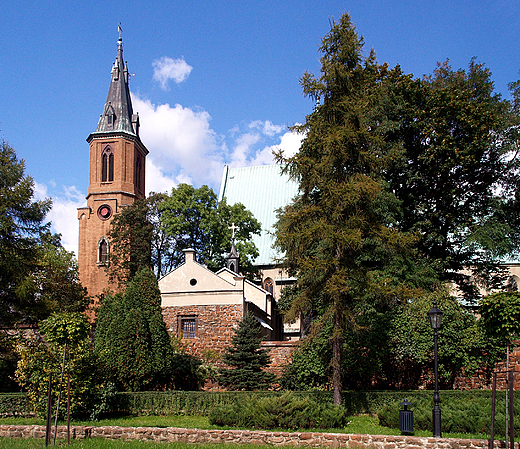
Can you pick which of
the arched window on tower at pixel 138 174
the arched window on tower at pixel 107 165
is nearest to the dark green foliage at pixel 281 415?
the arched window on tower at pixel 107 165

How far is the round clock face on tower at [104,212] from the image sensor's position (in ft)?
145

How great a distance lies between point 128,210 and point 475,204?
80.0ft

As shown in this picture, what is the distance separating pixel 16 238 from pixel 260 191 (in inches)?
981

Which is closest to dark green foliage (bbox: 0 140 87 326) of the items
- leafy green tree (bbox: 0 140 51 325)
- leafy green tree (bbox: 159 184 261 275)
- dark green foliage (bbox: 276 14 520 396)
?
leafy green tree (bbox: 0 140 51 325)

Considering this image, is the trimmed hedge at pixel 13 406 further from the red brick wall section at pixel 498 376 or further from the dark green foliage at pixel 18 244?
the red brick wall section at pixel 498 376

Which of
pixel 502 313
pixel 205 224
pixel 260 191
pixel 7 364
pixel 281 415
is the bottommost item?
pixel 281 415

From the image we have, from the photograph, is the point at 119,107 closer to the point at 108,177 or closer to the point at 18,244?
the point at 108,177

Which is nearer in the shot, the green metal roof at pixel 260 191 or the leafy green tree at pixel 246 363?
the leafy green tree at pixel 246 363

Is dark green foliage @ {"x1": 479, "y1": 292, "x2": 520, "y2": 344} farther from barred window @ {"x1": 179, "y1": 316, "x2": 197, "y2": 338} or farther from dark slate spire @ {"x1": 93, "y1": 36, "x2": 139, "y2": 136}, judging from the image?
dark slate spire @ {"x1": 93, "y1": 36, "x2": 139, "y2": 136}

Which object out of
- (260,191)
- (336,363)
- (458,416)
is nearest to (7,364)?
(336,363)

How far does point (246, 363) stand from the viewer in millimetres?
21016

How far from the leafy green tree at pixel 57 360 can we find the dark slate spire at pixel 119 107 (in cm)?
3404

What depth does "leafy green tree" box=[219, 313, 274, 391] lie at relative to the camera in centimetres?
2064

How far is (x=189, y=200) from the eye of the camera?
38.0m
